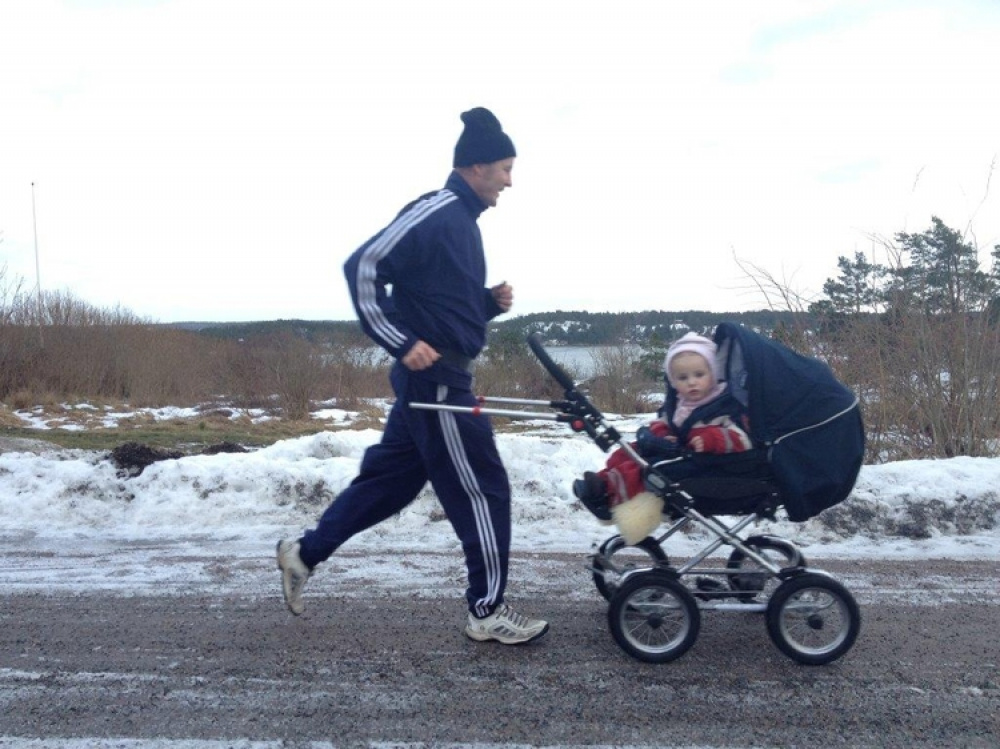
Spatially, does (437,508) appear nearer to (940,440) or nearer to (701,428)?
(701,428)

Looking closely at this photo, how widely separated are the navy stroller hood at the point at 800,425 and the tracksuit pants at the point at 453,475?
109 centimetres

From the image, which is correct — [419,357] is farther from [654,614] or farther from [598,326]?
[598,326]

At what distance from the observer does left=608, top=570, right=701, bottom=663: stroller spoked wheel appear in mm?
3641

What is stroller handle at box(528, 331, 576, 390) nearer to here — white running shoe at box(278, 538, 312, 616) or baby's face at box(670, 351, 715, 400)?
baby's face at box(670, 351, 715, 400)

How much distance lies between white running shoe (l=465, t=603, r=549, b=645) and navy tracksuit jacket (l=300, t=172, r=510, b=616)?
0.15 ft

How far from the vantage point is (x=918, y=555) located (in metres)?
5.26

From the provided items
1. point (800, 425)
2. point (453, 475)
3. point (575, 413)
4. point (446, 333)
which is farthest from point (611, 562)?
point (446, 333)

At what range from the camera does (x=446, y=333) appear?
371cm

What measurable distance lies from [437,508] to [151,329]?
17.7m

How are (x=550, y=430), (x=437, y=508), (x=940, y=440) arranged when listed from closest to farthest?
(x=437, y=508), (x=940, y=440), (x=550, y=430)

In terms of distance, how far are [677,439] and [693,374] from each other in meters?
0.28

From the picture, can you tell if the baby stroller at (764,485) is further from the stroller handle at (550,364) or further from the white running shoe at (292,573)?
the white running shoe at (292,573)

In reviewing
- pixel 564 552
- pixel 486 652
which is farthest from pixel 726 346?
pixel 564 552

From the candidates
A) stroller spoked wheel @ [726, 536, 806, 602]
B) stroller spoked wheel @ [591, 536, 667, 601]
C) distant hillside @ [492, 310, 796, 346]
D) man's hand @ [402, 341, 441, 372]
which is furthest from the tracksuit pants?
distant hillside @ [492, 310, 796, 346]
